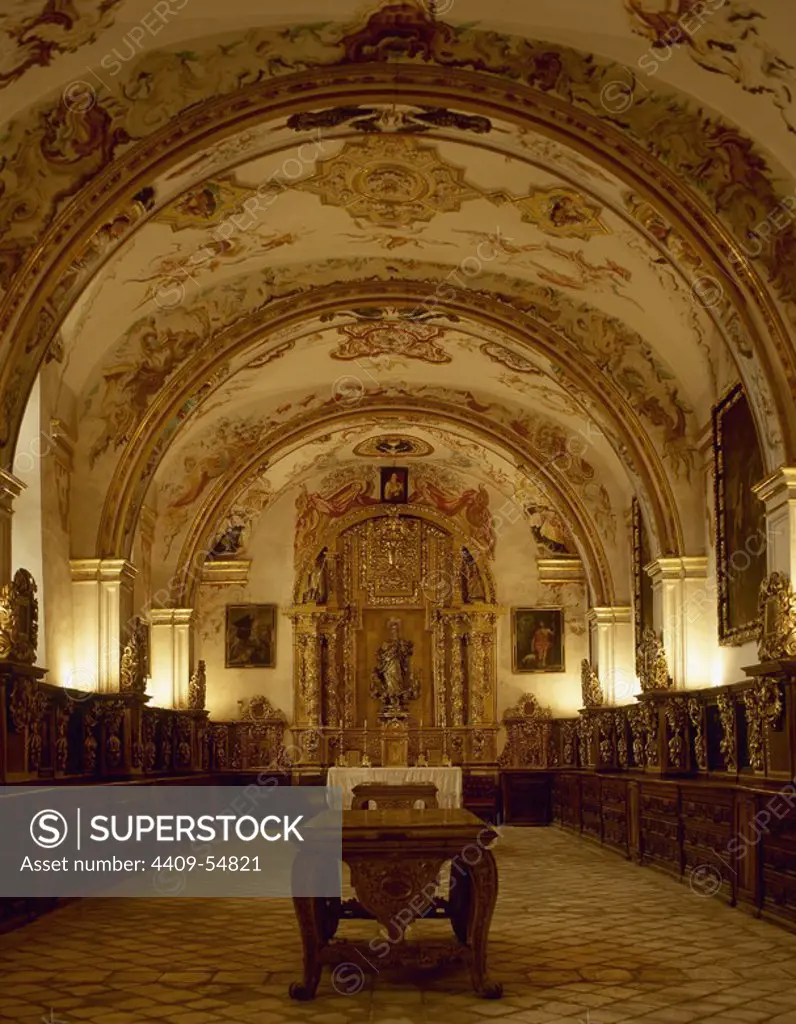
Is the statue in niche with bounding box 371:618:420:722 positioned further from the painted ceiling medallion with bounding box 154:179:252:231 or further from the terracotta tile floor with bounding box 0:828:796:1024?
the painted ceiling medallion with bounding box 154:179:252:231

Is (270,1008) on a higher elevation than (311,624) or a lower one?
lower

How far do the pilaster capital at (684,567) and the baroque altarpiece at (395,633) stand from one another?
9.32 metres

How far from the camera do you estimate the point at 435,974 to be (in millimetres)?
8586

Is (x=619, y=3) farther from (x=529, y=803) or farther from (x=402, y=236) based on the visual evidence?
(x=529, y=803)

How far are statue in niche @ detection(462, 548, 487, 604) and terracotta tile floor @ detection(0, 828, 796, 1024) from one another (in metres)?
13.7

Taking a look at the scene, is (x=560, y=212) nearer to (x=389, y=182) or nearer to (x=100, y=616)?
(x=389, y=182)

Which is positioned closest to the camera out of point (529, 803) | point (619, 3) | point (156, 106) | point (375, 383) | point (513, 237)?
point (619, 3)

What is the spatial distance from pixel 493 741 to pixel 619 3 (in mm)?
18218

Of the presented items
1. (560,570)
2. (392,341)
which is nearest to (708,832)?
(392,341)

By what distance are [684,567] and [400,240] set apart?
5.75m

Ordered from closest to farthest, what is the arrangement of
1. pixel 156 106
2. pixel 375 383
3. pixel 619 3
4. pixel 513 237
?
pixel 619 3, pixel 156 106, pixel 513 237, pixel 375 383

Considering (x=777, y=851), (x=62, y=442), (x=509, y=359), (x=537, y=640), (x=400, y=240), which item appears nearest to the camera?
(x=777, y=851)

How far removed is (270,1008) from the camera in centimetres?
767

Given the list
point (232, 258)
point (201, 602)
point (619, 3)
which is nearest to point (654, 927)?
point (619, 3)
